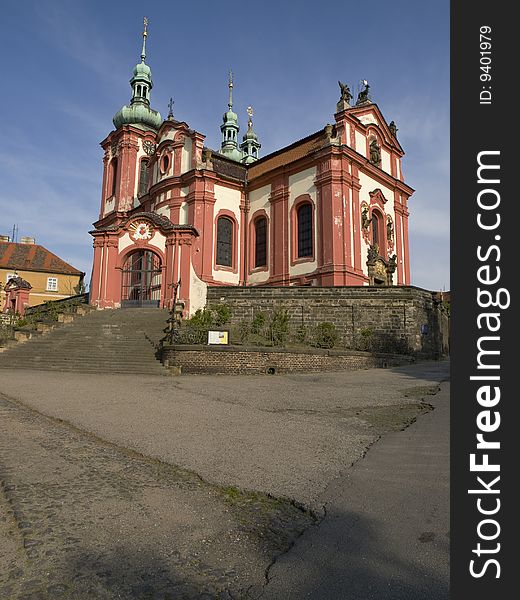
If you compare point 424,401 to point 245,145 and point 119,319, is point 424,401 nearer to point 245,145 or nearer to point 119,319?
point 119,319

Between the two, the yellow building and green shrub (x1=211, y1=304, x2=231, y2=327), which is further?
the yellow building

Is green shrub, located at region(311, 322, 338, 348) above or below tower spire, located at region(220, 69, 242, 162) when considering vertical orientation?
below

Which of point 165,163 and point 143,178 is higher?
point 143,178

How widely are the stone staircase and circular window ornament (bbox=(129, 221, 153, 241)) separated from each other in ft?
13.9

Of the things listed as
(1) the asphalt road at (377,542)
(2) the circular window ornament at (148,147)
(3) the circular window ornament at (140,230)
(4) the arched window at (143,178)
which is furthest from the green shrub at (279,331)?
(2) the circular window ornament at (148,147)

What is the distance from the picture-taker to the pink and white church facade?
2228 centimetres

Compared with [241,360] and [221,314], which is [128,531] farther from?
[221,314]

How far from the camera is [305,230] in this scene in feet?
81.5

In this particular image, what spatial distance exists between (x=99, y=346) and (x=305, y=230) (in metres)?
13.6

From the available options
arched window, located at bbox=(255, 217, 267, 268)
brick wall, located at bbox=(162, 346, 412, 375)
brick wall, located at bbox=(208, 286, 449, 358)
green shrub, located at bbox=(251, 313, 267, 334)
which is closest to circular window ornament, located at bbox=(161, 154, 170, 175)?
arched window, located at bbox=(255, 217, 267, 268)

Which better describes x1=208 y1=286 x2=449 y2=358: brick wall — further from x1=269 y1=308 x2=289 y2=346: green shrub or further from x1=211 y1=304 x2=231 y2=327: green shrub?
x1=269 y1=308 x2=289 y2=346: green shrub

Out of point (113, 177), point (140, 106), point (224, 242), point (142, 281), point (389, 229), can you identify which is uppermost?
point (140, 106)

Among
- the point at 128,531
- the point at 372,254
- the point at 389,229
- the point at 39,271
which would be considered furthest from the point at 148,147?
the point at 128,531

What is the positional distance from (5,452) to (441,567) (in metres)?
3.94
